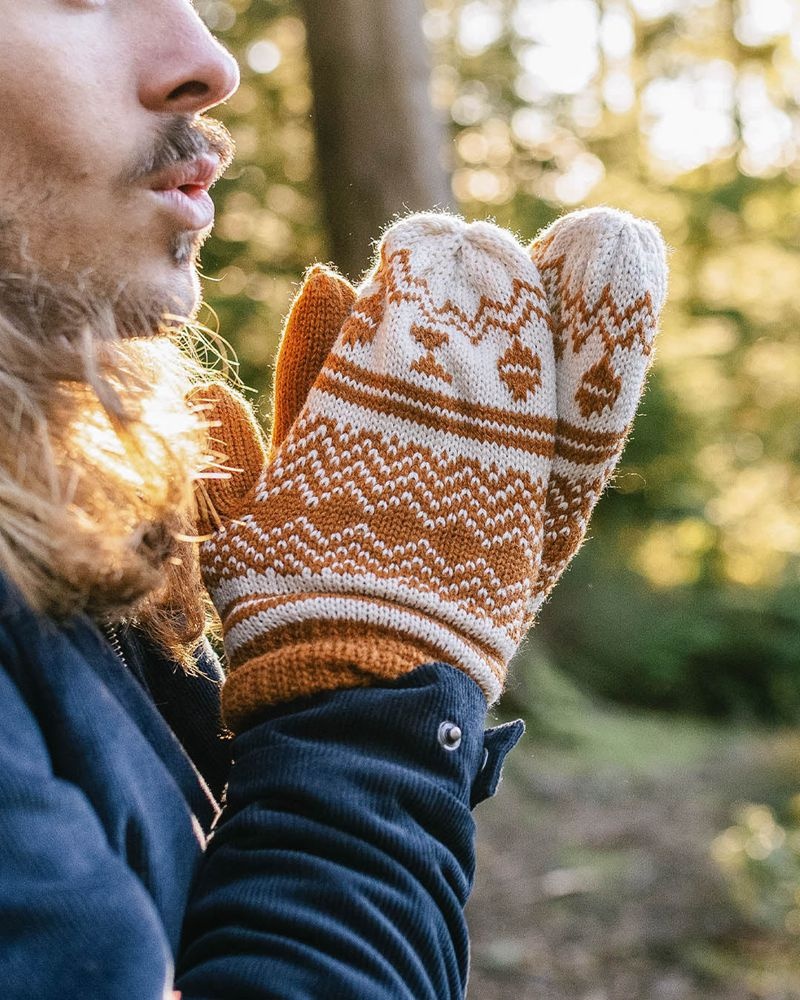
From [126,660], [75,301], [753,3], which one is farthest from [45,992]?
[753,3]

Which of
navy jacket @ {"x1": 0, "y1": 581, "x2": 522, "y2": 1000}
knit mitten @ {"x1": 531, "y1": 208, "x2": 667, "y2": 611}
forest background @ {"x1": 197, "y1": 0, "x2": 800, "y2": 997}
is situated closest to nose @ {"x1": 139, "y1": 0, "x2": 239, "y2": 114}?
knit mitten @ {"x1": 531, "y1": 208, "x2": 667, "y2": 611}

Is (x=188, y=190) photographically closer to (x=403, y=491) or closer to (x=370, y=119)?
(x=403, y=491)

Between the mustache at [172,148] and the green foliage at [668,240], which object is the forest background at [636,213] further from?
the mustache at [172,148]

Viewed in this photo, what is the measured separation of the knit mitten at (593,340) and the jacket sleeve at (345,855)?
0.37m

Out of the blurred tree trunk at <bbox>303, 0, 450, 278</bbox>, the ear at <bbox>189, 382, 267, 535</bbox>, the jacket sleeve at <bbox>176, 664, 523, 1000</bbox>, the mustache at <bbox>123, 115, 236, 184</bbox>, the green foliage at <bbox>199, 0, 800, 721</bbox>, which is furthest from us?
the green foliage at <bbox>199, 0, 800, 721</bbox>

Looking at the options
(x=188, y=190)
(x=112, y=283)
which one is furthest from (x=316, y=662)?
(x=188, y=190)

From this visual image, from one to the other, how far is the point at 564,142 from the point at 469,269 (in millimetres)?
6599

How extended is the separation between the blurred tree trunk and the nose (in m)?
2.45

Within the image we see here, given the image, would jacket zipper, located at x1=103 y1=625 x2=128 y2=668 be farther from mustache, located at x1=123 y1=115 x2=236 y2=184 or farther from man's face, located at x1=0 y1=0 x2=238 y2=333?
mustache, located at x1=123 y1=115 x2=236 y2=184

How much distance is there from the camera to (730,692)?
918 centimetres

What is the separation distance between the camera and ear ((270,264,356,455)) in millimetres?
1399

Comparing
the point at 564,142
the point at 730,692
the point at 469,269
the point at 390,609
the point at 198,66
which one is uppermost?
the point at 198,66

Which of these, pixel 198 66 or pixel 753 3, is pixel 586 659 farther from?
pixel 198 66

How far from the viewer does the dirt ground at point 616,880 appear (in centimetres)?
412
